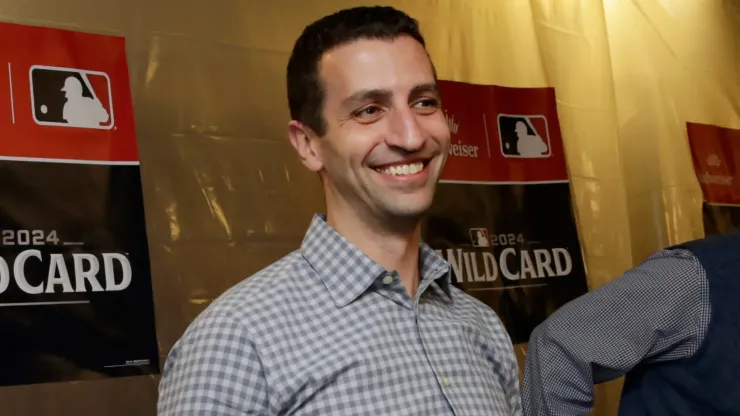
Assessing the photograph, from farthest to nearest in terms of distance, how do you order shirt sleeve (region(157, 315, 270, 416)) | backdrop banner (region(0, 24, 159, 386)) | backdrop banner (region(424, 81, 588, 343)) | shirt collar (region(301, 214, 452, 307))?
backdrop banner (region(424, 81, 588, 343)) < backdrop banner (region(0, 24, 159, 386)) < shirt collar (region(301, 214, 452, 307)) < shirt sleeve (region(157, 315, 270, 416))

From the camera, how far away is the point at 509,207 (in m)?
1.82

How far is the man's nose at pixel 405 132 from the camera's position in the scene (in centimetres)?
93

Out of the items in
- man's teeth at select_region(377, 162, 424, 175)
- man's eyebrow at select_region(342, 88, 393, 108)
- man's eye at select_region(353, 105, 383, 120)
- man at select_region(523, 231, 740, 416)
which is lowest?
man at select_region(523, 231, 740, 416)

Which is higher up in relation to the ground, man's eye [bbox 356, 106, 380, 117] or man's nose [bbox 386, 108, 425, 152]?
man's eye [bbox 356, 106, 380, 117]

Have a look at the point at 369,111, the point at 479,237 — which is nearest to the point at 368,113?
the point at 369,111

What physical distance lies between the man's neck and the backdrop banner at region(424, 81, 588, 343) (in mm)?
730

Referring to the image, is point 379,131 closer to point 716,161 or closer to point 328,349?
point 328,349

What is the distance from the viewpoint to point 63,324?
4.08 ft

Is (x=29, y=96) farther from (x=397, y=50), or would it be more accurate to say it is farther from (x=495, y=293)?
(x=495, y=293)

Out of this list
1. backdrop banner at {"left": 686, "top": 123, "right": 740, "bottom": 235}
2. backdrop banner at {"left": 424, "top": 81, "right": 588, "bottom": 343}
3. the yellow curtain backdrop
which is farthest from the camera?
backdrop banner at {"left": 686, "top": 123, "right": 740, "bottom": 235}

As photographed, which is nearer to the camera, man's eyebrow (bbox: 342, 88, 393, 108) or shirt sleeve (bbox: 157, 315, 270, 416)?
shirt sleeve (bbox: 157, 315, 270, 416)

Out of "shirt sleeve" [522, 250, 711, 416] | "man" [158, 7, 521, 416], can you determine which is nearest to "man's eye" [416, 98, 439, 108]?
"man" [158, 7, 521, 416]

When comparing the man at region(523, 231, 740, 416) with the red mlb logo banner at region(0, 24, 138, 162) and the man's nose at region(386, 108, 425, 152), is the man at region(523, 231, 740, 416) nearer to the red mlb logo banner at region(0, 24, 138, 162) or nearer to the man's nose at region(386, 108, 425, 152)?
the man's nose at region(386, 108, 425, 152)

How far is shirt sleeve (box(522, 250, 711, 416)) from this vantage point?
3.11 ft
